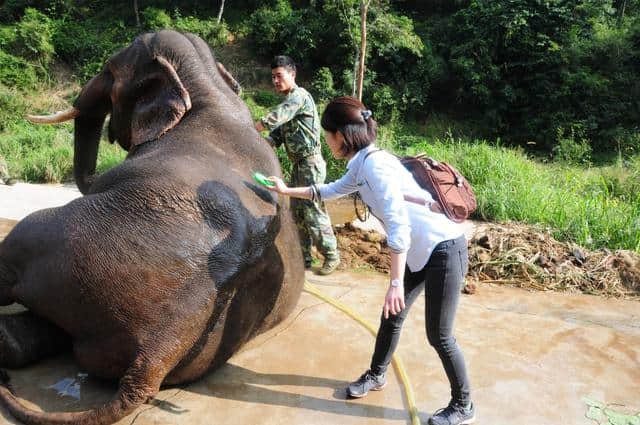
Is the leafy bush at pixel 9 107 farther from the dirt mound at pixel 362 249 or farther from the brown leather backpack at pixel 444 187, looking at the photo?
the brown leather backpack at pixel 444 187

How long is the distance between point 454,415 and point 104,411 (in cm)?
154

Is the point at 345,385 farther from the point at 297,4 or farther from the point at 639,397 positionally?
the point at 297,4

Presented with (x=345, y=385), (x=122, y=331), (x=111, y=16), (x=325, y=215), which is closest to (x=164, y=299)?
(x=122, y=331)

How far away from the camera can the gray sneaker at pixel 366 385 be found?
275 centimetres

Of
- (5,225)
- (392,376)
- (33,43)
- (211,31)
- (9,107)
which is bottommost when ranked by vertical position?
(9,107)

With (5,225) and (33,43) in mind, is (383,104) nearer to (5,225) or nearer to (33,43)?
(33,43)

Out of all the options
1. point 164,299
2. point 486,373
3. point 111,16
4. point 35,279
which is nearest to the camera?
point 164,299

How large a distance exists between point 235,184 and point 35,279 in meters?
1.04

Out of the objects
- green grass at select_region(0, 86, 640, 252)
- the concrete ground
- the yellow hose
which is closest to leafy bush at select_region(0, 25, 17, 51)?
green grass at select_region(0, 86, 640, 252)

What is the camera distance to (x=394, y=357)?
307 centimetres

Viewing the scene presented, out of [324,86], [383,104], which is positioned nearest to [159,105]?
[324,86]

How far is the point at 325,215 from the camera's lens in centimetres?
470

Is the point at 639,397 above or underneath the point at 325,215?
underneath

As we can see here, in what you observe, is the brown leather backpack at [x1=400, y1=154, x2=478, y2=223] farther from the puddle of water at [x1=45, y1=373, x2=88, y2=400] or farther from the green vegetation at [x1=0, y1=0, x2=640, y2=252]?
the green vegetation at [x1=0, y1=0, x2=640, y2=252]
